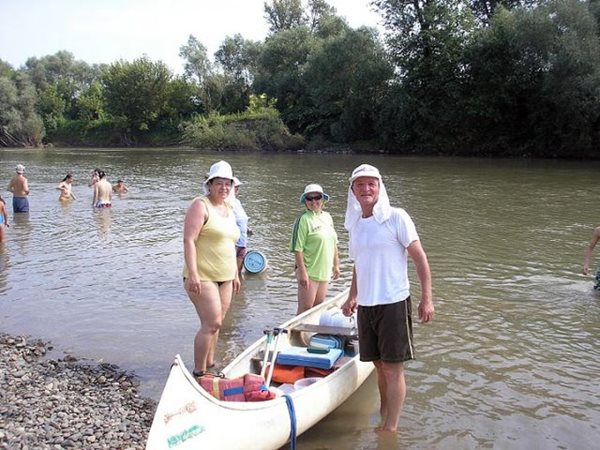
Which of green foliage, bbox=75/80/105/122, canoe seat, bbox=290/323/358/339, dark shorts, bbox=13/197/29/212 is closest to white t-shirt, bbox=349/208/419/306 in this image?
canoe seat, bbox=290/323/358/339

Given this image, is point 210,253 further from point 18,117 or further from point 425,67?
point 18,117

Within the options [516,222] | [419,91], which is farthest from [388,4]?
[516,222]

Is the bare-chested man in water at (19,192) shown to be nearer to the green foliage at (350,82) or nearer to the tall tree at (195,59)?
the green foliage at (350,82)

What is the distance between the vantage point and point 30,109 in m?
67.5

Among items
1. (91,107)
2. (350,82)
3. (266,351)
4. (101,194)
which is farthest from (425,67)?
(91,107)

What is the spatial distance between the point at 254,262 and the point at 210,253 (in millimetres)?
5035

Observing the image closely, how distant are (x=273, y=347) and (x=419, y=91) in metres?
43.7

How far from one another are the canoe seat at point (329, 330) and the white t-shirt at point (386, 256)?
178 centimetres

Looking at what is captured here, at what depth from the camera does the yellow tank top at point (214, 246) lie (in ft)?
18.1

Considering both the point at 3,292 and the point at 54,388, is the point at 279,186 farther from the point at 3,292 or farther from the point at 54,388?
the point at 54,388

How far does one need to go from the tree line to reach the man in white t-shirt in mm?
34030

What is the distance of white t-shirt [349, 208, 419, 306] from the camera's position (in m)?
4.64

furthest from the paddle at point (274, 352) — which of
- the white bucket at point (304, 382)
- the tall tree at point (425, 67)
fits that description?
the tall tree at point (425, 67)

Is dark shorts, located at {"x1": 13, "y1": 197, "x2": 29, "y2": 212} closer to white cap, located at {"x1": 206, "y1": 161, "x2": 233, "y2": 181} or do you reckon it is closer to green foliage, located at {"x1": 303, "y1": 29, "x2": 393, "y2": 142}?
white cap, located at {"x1": 206, "y1": 161, "x2": 233, "y2": 181}
